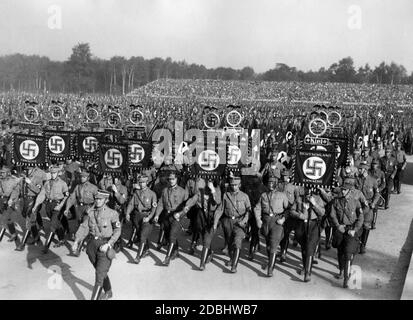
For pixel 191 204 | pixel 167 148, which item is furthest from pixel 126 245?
pixel 167 148

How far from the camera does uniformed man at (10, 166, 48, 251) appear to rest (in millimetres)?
9508

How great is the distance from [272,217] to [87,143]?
530cm

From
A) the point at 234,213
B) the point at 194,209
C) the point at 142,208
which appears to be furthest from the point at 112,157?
the point at 234,213

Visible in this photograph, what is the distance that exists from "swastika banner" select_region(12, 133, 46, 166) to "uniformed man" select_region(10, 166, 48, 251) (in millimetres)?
225

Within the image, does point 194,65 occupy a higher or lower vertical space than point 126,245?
higher

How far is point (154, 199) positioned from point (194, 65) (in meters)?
107

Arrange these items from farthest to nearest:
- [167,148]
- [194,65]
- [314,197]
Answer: [194,65]
[167,148]
[314,197]

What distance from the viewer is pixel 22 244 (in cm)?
945

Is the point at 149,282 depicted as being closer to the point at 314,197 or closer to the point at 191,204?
the point at 191,204

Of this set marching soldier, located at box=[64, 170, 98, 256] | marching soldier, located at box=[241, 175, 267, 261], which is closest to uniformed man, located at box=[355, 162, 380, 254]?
marching soldier, located at box=[241, 175, 267, 261]

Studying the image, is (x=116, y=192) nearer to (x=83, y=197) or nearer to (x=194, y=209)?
(x=83, y=197)

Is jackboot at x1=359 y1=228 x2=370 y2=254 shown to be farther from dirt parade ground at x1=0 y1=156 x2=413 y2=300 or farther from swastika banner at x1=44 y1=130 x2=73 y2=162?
swastika banner at x1=44 y1=130 x2=73 y2=162

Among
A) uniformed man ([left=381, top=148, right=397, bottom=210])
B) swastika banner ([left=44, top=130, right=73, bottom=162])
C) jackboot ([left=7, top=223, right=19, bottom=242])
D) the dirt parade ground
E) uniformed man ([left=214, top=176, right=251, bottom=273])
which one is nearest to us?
the dirt parade ground

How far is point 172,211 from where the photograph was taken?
902 centimetres
